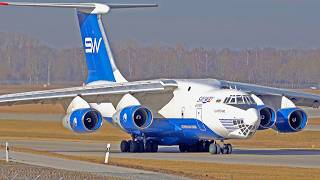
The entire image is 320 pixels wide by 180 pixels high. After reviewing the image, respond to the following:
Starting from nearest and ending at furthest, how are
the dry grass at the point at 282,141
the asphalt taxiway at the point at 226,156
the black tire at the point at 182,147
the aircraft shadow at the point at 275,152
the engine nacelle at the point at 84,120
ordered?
1. the asphalt taxiway at the point at 226,156
2. the engine nacelle at the point at 84,120
3. the aircraft shadow at the point at 275,152
4. the black tire at the point at 182,147
5. the dry grass at the point at 282,141

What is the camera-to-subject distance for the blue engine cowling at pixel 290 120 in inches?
1598

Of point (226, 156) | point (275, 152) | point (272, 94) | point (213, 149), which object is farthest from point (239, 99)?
point (275, 152)

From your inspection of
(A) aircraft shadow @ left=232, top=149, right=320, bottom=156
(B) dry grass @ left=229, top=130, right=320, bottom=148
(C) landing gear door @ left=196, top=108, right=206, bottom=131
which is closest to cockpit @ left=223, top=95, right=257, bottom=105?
(C) landing gear door @ left=196, top=108, right=206, bottom=131

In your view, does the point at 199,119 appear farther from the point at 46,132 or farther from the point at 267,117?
the point at 46,132

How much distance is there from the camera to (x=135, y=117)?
3962 cm

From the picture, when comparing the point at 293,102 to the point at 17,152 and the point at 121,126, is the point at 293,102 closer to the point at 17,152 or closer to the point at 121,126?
the point at 121,126

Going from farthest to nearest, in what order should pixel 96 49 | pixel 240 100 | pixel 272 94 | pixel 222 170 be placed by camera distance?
pixel 96 49 < pixel 272 94 < pixel 240 100 < pixel 222 170

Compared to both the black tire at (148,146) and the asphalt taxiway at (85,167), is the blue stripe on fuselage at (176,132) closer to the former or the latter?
the black tire at (148,146)

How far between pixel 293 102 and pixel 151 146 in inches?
244

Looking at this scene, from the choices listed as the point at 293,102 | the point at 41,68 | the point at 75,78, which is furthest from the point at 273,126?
the point at 41,68

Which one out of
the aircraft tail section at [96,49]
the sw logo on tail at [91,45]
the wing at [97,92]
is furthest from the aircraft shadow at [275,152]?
the sw logo on tail at [91,45]

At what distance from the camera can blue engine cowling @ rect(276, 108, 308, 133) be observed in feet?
133

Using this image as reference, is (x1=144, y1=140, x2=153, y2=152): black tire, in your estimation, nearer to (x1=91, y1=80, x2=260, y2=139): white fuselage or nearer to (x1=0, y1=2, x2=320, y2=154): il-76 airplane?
(x1=0, y1=2, x2=320, y2=154): il-76 airplane

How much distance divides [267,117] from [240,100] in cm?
148
